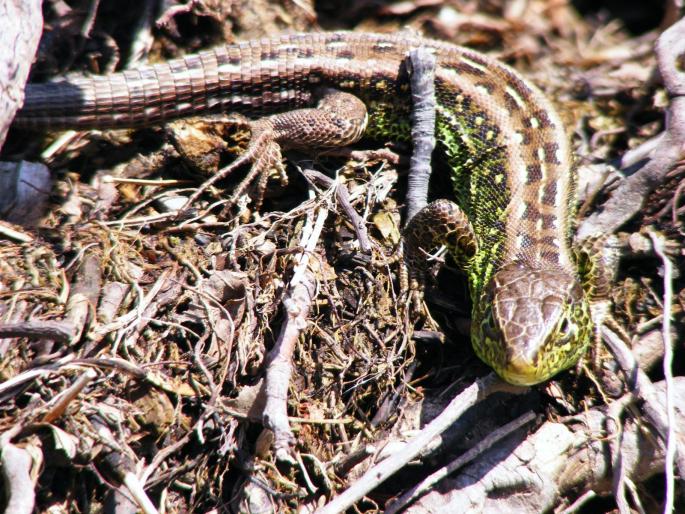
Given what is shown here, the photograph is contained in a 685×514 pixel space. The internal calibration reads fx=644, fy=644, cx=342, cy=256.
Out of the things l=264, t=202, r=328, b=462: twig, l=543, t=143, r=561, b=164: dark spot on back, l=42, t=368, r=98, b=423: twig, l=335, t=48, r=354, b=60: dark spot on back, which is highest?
l=335, t=48, r=354, b=60: dark spot on back

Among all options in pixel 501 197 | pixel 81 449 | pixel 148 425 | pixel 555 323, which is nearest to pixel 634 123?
pixel 501 197

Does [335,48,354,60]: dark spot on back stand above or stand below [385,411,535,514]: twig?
above

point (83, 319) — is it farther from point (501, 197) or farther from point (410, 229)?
point (501, 197)

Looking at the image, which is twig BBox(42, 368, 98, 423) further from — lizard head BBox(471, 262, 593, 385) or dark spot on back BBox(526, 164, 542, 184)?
dark spot on back BBox(526, 164, 542, 184)

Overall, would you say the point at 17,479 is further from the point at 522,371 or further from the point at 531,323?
the point at 531,323

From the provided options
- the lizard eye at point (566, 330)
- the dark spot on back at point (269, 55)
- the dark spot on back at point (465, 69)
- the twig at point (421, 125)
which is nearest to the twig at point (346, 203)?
the twig at point (421, 125)

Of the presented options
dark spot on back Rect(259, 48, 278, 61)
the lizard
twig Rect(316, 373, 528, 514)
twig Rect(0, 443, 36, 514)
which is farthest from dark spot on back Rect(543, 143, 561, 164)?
twig Rect(0, 443, 36, 514)

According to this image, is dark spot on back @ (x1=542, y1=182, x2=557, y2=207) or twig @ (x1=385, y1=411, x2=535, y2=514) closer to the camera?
twig @ (x1=385, y1=411, x2=535, y2=514)

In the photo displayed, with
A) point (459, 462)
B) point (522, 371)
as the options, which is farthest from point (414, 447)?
point (522, 371)
